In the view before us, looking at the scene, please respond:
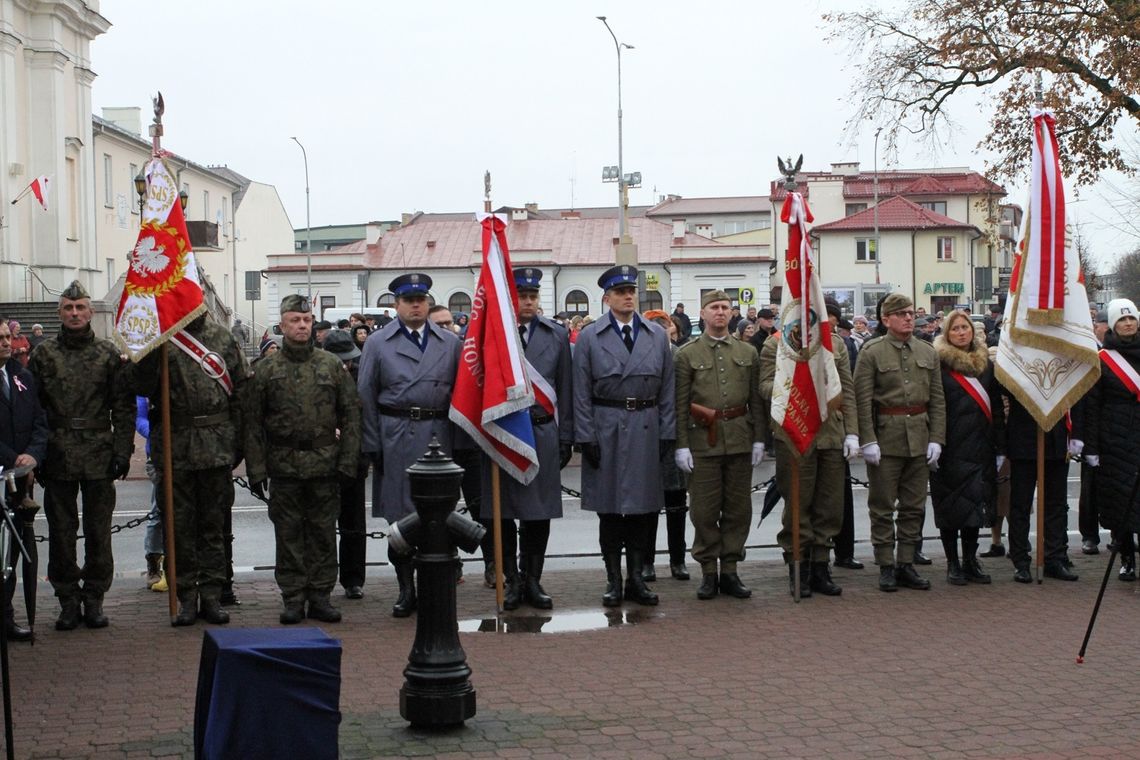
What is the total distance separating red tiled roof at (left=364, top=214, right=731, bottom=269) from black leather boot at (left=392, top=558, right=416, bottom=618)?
65.4m

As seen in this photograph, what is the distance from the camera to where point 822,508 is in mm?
9797

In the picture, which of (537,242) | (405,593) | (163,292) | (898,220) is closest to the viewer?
(163,292)

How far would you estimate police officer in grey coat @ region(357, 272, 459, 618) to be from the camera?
921 centimetres

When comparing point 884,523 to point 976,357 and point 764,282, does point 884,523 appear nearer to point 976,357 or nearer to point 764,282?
point 976,357

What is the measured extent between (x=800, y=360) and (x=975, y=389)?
1.57 metres

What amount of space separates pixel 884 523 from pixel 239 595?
15.1ft

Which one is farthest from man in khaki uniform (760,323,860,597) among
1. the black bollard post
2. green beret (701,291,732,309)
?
the black bollard post

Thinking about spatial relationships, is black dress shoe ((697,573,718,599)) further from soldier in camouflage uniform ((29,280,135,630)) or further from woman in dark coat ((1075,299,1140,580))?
soldier in camouflage uniform ((29,280,135,630))

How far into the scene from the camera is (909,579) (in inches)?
388

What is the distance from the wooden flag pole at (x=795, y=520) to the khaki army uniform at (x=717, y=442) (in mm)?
298

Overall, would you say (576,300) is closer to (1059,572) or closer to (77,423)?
(1059,572)

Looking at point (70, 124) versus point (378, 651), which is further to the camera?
point (70, 124)

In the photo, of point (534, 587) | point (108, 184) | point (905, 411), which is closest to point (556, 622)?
point (534, 587)

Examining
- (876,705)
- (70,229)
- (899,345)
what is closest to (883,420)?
(899,345)
